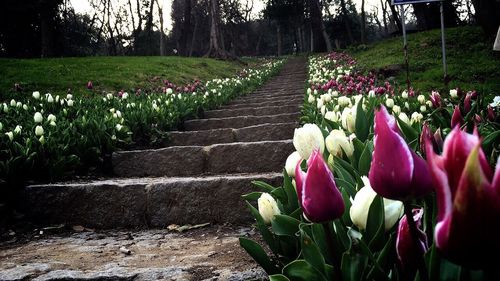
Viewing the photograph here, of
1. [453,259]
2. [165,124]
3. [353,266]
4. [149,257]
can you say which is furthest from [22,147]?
[453,259]

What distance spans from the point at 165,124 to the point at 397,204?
466cm

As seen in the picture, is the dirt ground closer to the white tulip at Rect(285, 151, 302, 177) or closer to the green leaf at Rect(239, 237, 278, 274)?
the green leaf at Rect(239, 237, 278, 274)

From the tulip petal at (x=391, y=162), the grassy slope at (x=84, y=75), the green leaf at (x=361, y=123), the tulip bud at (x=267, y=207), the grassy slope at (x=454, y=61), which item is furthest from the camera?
the grassy slope at (x=84, y=75)

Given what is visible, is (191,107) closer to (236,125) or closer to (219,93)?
(236,125)

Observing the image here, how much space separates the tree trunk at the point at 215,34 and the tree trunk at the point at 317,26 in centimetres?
862

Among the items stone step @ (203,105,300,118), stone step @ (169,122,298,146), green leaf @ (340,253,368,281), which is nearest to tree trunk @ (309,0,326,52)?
stone step @ (203,105,300,118)

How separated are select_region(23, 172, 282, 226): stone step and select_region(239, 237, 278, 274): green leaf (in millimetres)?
1498

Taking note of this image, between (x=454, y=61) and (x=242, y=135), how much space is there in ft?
29.3

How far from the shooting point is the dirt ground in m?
1.97

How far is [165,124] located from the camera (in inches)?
218

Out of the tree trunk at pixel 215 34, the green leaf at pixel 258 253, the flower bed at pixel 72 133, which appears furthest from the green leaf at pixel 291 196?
the tree trunk at pixel 215 34

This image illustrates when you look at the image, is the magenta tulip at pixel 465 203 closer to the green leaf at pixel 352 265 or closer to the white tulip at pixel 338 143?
the green leaf at pixel 352 265

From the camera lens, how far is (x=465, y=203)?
Result: 544 millimetres

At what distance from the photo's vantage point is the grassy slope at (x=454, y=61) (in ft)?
30.1
